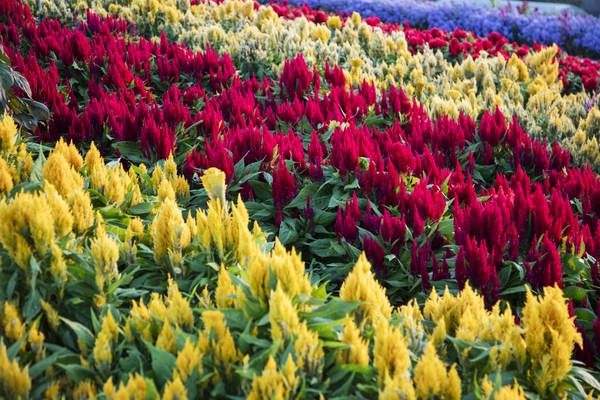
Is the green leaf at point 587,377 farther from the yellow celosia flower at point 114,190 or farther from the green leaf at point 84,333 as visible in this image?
the yellow celosia flower at point 114,190

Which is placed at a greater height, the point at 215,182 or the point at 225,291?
the point at 215,182

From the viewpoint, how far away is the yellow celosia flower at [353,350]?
6.37 ft

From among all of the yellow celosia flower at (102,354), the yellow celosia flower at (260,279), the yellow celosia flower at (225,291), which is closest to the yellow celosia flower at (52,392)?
the yellow celosia flower at (102,354)

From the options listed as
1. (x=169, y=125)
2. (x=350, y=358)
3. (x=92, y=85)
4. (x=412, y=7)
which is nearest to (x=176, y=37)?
(x=92, y=85)

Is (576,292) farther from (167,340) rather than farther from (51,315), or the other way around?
(51,315)

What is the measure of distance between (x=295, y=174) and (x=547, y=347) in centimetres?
217

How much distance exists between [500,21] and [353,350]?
1540 cm

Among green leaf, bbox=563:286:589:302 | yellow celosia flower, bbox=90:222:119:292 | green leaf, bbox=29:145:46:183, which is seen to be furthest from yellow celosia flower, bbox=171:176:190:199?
green leaf, bbox=563:286:589:302

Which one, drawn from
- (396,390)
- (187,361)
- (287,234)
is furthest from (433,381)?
(287,234)

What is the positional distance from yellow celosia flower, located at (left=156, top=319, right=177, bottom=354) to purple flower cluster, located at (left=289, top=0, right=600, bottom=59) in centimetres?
1380

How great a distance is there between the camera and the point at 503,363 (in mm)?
2076

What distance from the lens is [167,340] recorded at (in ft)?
6.61

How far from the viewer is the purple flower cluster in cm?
1449

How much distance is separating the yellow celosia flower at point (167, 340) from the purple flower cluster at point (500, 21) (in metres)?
13.8
